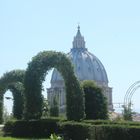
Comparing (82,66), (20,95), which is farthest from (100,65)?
(20,95)

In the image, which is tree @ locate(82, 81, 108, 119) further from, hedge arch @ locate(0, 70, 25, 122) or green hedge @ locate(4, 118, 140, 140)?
hedge arch @ locate(0, 70, 25, 122)

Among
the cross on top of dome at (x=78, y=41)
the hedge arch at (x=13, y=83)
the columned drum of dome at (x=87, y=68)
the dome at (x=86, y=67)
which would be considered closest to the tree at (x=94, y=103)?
the hedge arch at (x=13, y=83)

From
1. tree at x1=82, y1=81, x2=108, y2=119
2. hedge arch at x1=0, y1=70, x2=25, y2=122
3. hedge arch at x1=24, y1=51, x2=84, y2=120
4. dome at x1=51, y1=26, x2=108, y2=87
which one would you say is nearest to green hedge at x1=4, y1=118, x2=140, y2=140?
hedge arch at x1=24, y1=51, x2=84, y2=120

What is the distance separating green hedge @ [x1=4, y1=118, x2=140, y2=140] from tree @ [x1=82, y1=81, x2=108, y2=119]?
544 centimetres

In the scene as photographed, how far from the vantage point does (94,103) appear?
110 ft

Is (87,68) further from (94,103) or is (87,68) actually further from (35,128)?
(35,128)

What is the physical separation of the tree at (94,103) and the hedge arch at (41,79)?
415 centimetres

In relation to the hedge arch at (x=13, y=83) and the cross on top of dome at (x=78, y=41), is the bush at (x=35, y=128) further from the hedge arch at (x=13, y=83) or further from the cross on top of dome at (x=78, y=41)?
the cross on top of dome at (x=78, y=41)

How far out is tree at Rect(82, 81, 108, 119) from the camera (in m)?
33.6

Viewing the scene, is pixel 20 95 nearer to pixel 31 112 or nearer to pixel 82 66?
pixel 31 112

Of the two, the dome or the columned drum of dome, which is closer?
the columned drum of dome

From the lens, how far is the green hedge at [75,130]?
21.2m

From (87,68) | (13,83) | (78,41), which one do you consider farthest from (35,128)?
(78,41)

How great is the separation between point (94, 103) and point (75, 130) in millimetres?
10052
